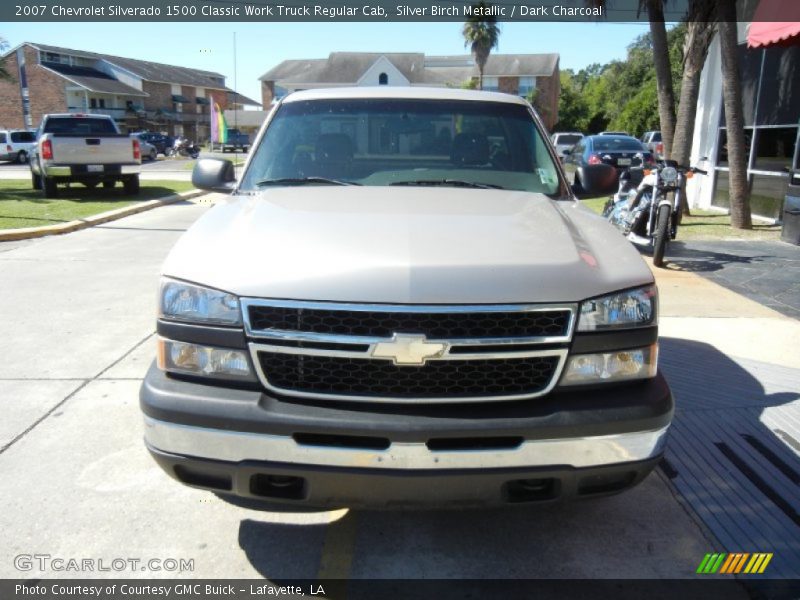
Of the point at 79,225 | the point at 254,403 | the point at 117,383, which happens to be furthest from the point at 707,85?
the point at 254,403

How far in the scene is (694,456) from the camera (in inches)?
144

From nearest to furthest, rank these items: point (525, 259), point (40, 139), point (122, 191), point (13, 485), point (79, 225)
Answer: point (525, 259) → point (13, 485) → point (79, 225) → point (40, 139) → point (122, 191)

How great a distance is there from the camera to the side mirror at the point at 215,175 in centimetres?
400

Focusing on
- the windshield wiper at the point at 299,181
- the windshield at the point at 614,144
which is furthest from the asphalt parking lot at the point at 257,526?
the windshield at the point at 614,144

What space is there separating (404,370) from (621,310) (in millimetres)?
830

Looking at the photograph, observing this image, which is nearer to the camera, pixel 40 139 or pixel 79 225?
pixel 79 225

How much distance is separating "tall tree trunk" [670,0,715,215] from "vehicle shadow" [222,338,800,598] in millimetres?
8802

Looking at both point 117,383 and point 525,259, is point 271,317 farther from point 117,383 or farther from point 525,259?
point 117,383

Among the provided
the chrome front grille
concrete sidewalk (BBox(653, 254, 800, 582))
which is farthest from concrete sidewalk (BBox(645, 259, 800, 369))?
the chrome front grille

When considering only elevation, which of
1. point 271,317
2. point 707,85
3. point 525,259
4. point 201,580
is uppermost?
point 707,85

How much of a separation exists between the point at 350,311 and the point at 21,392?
3192 millimetres

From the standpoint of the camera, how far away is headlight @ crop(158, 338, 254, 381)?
2.36m

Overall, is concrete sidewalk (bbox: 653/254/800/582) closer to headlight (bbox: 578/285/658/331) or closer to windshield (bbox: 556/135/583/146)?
headlight (bbox: 578/285/658/331)

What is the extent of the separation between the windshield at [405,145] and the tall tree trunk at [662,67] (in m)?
8.86
